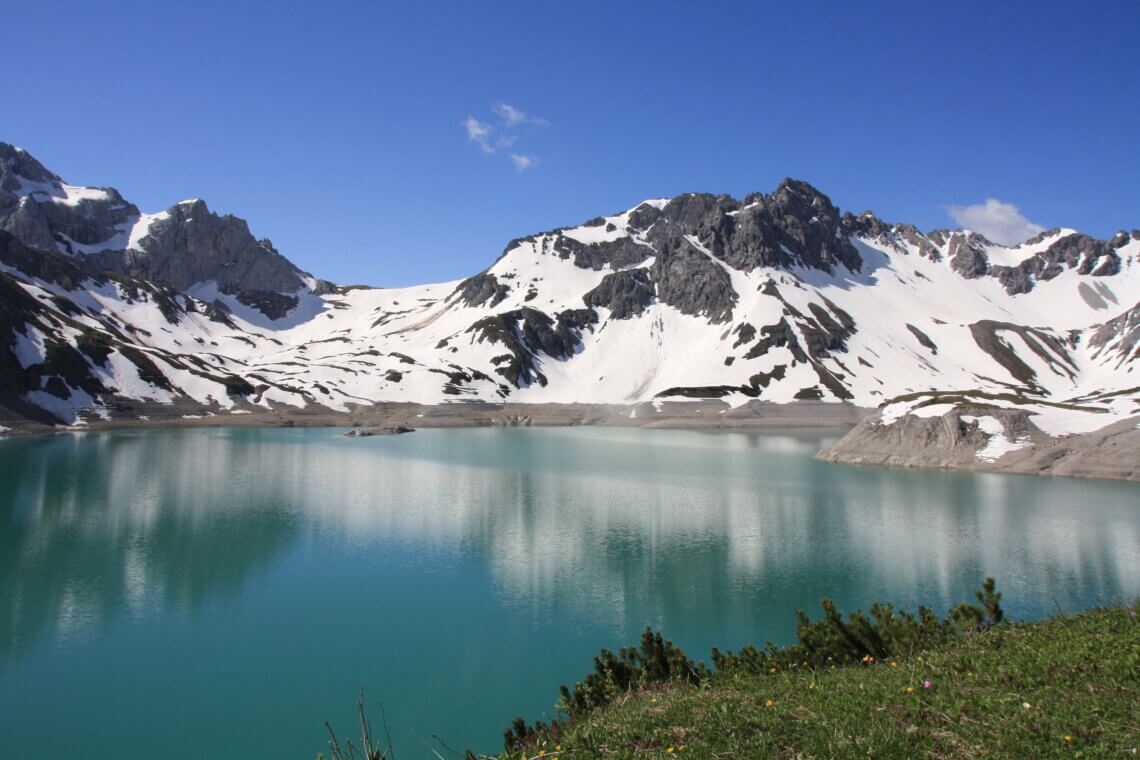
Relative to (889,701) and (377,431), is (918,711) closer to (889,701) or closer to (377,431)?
(889,701)

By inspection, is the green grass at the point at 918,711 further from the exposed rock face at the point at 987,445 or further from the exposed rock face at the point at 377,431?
the exposed rock face at the point at 377,431

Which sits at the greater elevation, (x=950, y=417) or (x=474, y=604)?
(x=950, y=417)

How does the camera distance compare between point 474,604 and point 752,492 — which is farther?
point 752,492

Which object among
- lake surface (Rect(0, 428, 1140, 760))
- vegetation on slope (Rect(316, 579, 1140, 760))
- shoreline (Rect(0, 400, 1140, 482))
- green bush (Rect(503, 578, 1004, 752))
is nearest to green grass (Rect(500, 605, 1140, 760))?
vegetation on slope (Rect(316, 579, 1140, 760))

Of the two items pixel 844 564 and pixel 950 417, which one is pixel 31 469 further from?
pixel 950 417

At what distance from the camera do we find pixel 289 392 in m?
167

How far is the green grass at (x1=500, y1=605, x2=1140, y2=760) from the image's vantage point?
877 centimetres

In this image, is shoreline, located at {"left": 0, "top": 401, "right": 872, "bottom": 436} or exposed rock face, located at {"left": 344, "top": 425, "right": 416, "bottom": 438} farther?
shoreline, located at {"left": 0, "top": 401, "right": 872, "bottom": 436}

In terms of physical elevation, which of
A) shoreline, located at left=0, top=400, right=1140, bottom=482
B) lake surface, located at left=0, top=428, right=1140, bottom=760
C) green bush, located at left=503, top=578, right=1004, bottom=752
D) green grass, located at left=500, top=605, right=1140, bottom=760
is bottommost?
lake surface, located at left=0, top=428, right=1140, bottom=760

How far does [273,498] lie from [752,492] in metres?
40.7

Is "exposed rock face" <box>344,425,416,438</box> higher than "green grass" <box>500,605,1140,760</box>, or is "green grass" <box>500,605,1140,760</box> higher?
"exposed rock face" <box>344,425,416,438</box>

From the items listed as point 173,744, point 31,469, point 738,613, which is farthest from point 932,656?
point 31,469

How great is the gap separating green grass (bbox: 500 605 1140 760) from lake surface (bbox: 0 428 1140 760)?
26.4 feet

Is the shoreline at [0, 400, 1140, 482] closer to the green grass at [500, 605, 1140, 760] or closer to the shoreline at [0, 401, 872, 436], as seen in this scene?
the shoreline at [0, 401, 872, 436]
